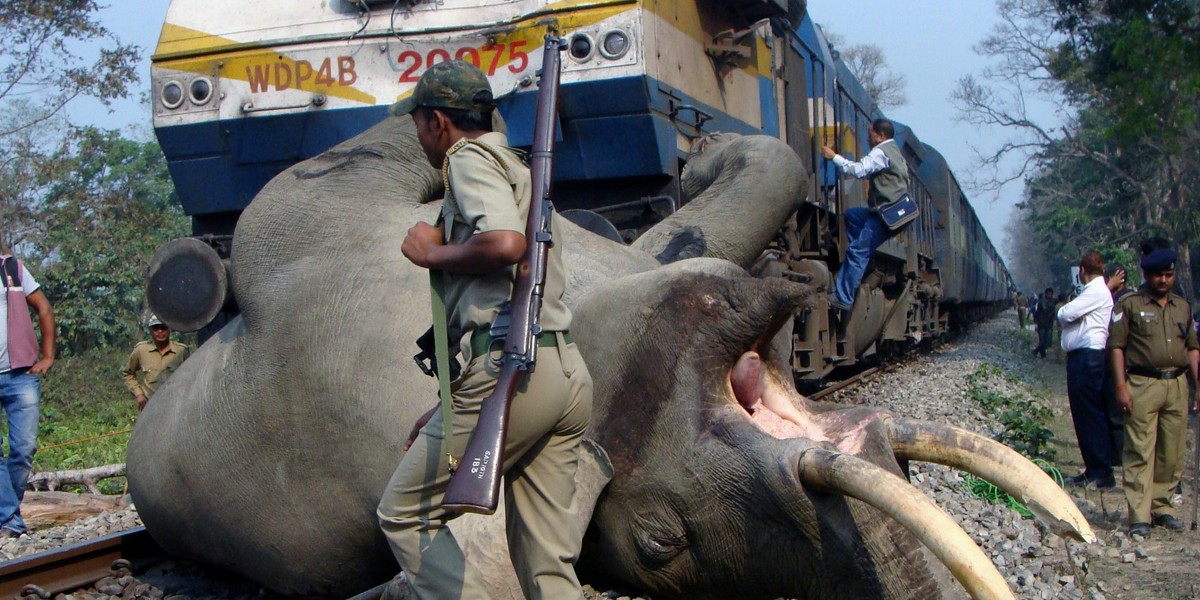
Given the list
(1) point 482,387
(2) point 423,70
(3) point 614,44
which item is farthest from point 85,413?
(1) point 482,387

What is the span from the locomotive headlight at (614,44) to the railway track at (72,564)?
2.94 meters

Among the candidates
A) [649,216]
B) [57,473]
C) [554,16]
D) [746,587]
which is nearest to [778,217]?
[649,216]

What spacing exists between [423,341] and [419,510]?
446mm

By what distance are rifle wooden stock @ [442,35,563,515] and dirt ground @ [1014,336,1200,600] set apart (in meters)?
2.85

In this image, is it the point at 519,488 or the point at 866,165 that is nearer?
the point at 519,488

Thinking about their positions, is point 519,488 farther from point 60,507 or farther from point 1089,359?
point 1089,359

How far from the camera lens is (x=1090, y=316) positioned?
771 cm

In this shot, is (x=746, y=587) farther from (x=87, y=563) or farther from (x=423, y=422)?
(x=87, y=563)

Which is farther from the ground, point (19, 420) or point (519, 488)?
point (519, 488)

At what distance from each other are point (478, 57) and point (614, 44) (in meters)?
0.67

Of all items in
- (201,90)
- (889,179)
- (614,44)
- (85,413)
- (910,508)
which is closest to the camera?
(910,508)

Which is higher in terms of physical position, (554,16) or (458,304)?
(554,16)

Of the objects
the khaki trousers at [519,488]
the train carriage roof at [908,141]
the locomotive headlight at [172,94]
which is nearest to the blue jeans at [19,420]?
the locomotive headlight at [172,94]

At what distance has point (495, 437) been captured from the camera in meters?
2.56
